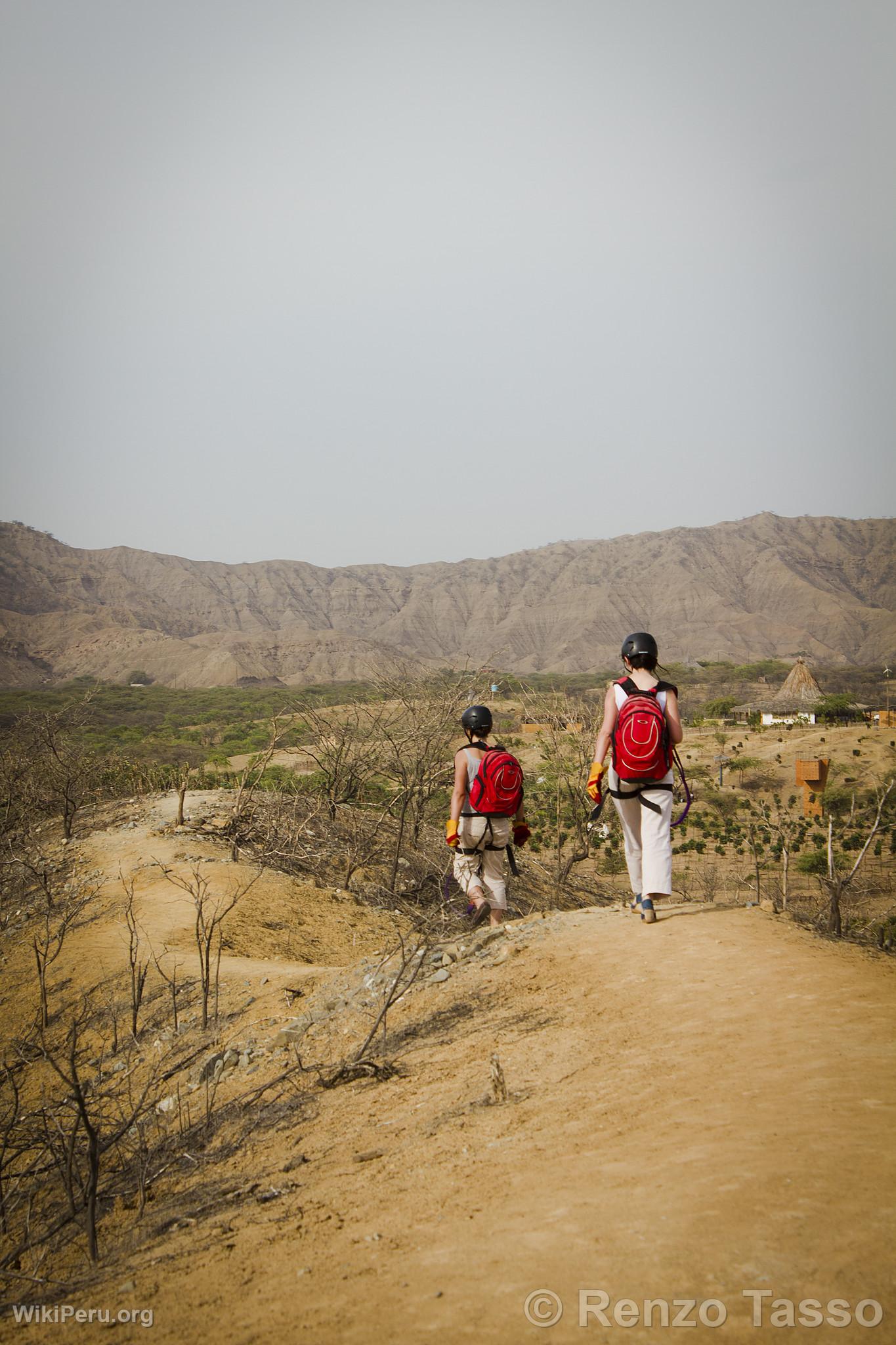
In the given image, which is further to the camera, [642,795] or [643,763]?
[642,795]

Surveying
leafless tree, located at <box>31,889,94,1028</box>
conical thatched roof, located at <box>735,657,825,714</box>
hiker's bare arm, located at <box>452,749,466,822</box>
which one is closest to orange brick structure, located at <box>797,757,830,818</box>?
conical thatched roof, located at <box>735,657,825,714</box>

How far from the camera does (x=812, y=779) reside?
106ft

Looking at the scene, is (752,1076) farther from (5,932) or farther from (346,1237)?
(5,932)

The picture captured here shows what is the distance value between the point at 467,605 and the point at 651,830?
142 metres

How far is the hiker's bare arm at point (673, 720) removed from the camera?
15.9 feet

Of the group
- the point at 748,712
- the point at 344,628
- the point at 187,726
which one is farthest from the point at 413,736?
the point at 344,628

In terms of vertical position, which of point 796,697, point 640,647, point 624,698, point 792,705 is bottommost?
point 792,705

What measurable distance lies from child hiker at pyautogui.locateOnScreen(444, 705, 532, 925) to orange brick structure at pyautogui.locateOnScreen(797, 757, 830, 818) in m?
29.2

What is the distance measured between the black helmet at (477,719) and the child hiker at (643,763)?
101 centimetres

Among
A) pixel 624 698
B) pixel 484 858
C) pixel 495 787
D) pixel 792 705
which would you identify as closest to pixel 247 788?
pixel 484 858

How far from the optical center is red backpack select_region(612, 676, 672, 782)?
4742 millimetres

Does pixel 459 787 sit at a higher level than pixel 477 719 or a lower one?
lower

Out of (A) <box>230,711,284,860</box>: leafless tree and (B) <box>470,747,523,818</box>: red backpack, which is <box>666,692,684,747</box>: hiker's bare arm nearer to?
(B) <box>470,747,523,818</box>: red backpack

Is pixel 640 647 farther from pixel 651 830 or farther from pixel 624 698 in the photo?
pixel 651 830
